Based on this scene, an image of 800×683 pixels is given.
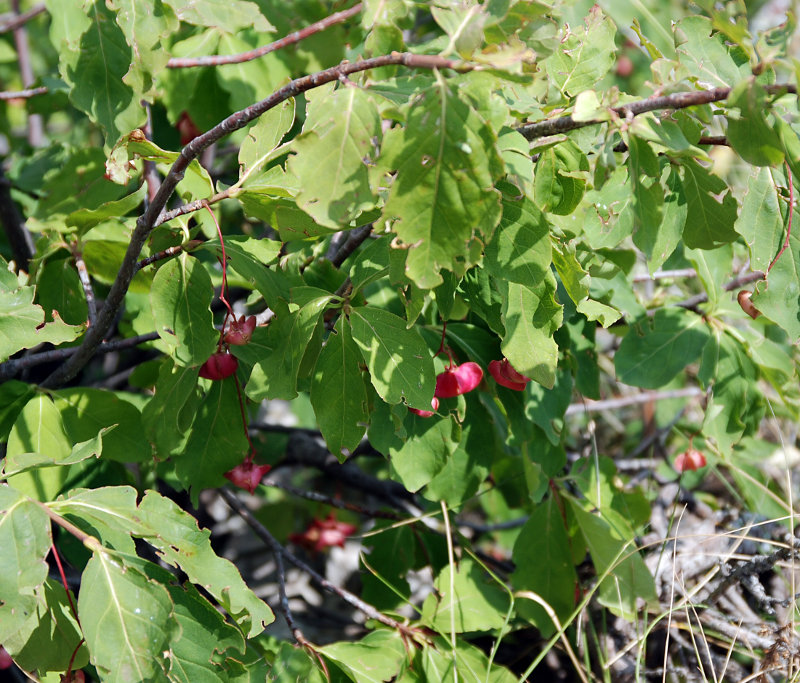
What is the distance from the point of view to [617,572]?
6.17ft

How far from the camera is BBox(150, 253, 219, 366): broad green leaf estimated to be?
4.68ft

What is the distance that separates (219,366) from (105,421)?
351 millimetres

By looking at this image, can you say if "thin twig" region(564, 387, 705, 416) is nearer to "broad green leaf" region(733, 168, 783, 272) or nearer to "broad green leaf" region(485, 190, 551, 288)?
"broad green leaf" region(733, 168, 783, 272)

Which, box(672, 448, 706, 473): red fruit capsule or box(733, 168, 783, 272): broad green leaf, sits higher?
box(733, 168, 783, 272): broad green leaf

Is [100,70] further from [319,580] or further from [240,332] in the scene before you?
[319,580]

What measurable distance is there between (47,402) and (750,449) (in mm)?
2316

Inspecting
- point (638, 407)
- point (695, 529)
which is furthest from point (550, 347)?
point (638, 407)

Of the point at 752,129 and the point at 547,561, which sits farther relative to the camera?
the point at 547,561

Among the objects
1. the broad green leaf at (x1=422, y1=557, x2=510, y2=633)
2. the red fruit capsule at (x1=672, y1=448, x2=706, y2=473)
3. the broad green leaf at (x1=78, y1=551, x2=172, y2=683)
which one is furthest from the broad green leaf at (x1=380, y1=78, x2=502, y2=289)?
the red fruit capsule at (x1=672, y1=448, x2=706, y2=473)

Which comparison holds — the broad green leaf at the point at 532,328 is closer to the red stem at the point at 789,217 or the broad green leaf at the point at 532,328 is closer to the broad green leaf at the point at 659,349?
the red stem at the point at 789,217

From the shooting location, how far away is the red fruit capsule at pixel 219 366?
1.58 m

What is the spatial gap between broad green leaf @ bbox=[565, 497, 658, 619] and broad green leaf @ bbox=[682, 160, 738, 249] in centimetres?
81

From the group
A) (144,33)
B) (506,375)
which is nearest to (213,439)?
(506,375)

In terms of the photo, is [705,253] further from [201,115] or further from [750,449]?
[201,115]
